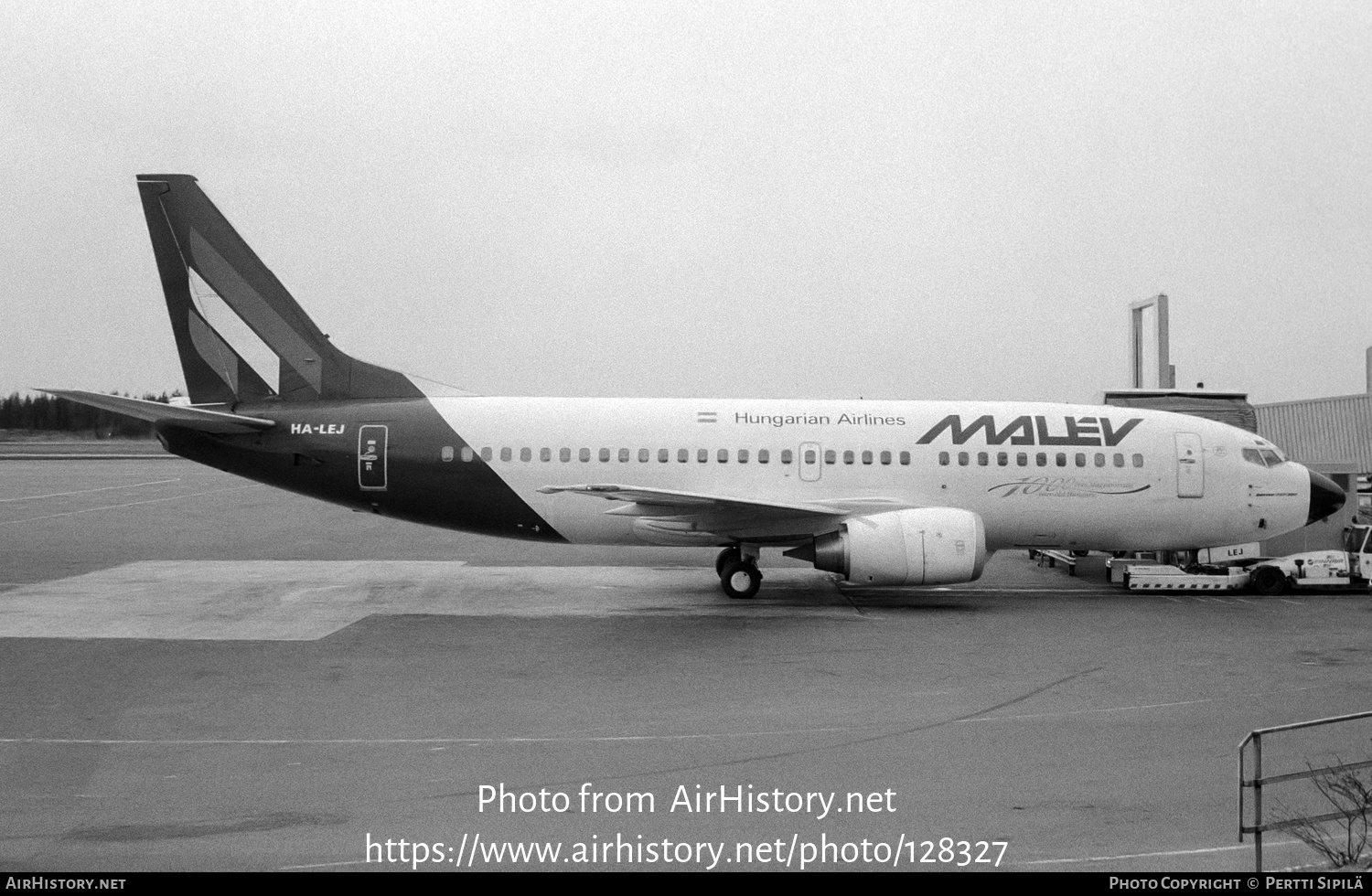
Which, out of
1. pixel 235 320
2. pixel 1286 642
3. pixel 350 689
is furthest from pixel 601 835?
pixel 235 320

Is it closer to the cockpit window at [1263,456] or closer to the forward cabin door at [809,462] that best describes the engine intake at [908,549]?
the forward cabin door at [809,462]

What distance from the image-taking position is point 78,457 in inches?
2879

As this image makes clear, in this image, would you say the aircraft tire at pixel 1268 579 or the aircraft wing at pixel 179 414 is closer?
the aircraft wing at pixel 179 414

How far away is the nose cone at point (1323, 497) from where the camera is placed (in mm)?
20359

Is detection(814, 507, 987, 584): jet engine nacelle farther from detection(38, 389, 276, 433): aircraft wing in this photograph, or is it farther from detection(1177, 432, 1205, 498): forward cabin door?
detection(38, 389, 276, 433): aircraft wing

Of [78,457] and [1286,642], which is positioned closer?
[1286,642]

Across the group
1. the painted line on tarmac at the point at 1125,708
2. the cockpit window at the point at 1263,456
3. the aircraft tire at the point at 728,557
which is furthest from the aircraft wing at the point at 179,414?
the cockpit window at the point at 1263,456

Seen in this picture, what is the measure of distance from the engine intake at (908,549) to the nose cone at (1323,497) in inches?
271

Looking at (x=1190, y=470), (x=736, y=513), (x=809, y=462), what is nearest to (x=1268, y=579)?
(x=1190, y=470)

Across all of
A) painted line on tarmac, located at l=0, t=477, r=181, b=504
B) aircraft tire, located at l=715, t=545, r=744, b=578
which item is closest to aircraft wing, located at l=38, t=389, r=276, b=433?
aircraft tire, located at l=715, t=545, r=744, b=578

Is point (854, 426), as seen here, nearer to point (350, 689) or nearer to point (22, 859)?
point (350, 689)

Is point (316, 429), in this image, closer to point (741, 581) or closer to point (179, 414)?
point (179, 414)

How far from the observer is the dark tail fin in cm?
1922

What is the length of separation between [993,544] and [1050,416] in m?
2.44
